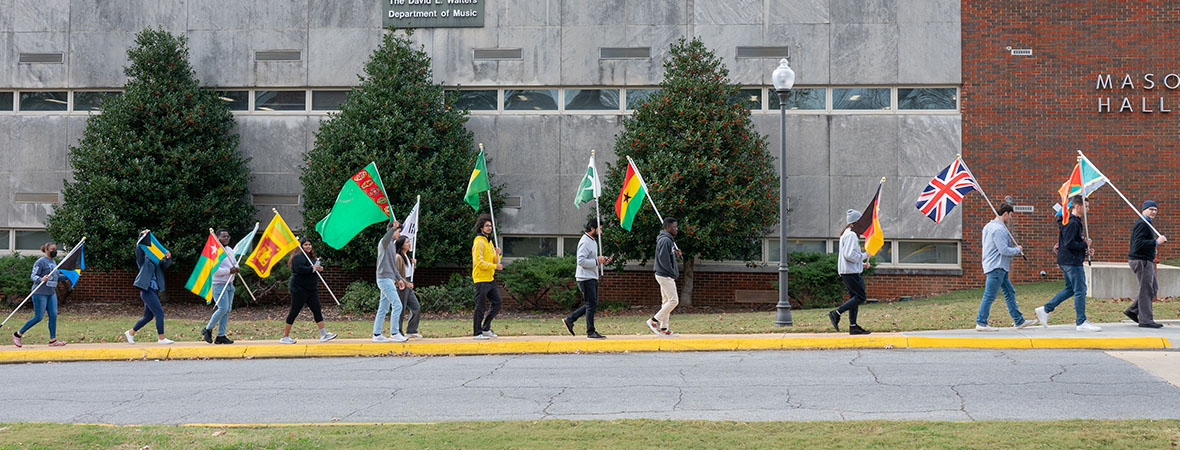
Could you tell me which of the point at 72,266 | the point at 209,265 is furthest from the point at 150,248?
the point at 72,266

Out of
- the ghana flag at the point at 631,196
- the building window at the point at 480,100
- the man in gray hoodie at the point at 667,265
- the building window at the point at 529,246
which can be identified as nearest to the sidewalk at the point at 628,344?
the man in gray hoodie at the point at 667,265

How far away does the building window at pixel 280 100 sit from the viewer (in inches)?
867

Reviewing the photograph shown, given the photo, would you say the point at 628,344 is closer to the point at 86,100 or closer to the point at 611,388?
the point at 611,388

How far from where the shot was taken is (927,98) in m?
20.7

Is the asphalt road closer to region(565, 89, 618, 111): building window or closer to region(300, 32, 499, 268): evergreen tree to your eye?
region(300, 32, 499, 268): evergreen tree

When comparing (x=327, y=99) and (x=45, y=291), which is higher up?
(x=327, y=99)

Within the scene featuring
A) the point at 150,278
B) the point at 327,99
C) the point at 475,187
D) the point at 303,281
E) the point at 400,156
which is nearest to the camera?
the point at 303,281

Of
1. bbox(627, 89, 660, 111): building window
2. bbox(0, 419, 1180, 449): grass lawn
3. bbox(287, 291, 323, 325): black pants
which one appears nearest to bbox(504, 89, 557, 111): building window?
bbox(627, 89, 660, 111): building window

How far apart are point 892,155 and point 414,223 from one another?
11047mm

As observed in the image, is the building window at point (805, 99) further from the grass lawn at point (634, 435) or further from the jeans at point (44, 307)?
the grass lawn at point (634, 435)

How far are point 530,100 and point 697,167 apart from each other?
16.6 feet

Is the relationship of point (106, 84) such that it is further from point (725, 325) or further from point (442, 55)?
point (725, 325)

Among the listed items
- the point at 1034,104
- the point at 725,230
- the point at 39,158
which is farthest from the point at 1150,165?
the point at 39,158

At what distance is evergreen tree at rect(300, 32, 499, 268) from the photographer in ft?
62.6
